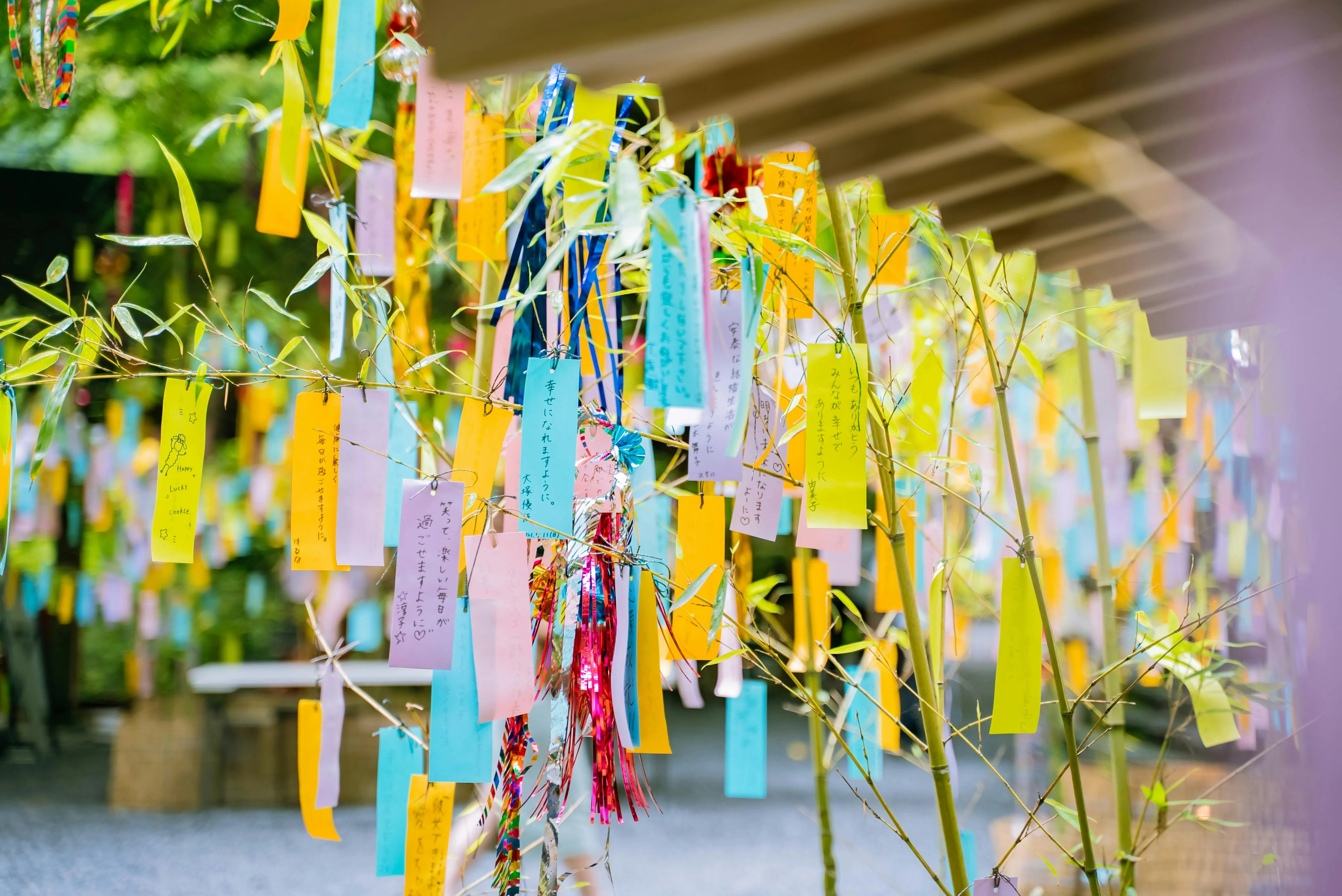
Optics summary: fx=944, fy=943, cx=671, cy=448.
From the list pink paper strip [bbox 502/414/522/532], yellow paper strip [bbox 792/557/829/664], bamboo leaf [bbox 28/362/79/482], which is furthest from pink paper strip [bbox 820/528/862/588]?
bamboo leaf [bbox 28/362/79/482]

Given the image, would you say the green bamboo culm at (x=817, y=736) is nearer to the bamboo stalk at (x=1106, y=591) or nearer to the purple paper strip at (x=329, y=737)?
the bamboo stalk at (x=1106, y=591)

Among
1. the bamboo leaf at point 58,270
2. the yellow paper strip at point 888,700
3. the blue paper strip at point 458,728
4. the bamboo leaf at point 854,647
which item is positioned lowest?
the yellow paper strip at point 888,700

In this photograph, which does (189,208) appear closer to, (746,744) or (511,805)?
(511,805)

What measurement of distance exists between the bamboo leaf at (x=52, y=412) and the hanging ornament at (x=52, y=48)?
0.40 meters

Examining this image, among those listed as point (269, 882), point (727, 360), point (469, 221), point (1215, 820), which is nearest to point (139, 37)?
point (469, 221)

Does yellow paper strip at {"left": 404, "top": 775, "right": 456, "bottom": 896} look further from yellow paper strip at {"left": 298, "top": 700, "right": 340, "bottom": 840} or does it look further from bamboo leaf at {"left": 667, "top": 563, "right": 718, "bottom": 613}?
bamboo leaf at {"left": 667, "top": 563, "right": 718, "bottom": 613}

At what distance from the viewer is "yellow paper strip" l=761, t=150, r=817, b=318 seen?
1069mm

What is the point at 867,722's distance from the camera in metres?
1.43

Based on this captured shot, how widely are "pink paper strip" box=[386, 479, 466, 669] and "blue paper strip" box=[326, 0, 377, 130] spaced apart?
17.3 inches

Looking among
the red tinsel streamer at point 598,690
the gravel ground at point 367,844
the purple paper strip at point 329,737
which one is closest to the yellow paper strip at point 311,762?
the purple paper strip at point 329,737

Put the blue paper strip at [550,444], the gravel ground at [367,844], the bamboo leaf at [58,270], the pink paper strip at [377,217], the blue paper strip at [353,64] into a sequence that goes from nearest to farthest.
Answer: the blue paper strip at [550,444], the bamboo leaf at [58,270], the blue paper strip at [353,64], the pink paper strip at [377,217], the gravel ground at [367,844]

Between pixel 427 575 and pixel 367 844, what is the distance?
2.88 m

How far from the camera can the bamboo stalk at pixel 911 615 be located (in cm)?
94

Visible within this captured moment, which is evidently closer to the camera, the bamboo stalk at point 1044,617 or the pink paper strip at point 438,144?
the bamboo stalk at point 1044,617
